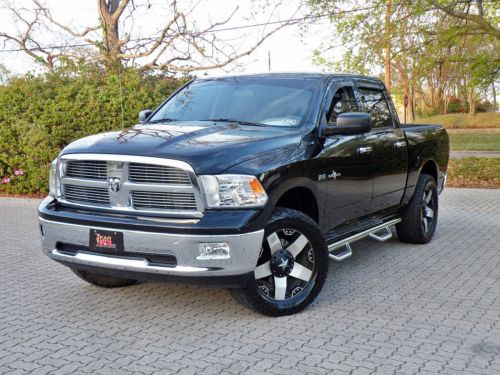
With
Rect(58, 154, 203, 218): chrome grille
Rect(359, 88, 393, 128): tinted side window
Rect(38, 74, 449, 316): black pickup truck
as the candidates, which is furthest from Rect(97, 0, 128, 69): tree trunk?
Rect(58, 154, 203, 218): chrome grille

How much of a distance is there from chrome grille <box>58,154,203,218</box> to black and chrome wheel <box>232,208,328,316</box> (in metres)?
0.68

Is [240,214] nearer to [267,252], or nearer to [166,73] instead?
[267,252]

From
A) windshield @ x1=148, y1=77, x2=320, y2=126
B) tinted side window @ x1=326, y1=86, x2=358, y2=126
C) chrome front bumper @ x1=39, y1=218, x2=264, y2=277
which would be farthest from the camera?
tinted side window @ x1=326, y1=86, x2=358, y2=126

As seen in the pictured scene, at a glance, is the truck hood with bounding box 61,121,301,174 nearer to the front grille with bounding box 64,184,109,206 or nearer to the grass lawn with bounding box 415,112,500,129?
the front grille with bounding box 64,184,109,206

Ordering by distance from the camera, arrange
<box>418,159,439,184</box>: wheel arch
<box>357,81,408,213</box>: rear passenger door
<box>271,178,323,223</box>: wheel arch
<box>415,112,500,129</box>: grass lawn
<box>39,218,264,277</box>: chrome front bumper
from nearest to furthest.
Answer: <box>39,218,264,277</box>: chrome front bumper
<box>271,178,323,223</box>: wheel arch
<box>357,81,408,213</box>: rear passenger door
<box>418,159,439,184</box>: wheel arch
<box>415,112,500,129</box>: grass lawn

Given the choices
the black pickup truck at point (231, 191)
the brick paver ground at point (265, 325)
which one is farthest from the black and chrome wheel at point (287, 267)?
the brick paver ground at point (265, 325)

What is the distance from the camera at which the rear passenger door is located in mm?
5961

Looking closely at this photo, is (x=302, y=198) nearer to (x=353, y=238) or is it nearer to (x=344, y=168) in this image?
(x=344, y=168)

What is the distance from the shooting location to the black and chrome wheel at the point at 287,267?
4375 millimetres

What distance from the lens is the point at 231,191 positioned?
161 inches

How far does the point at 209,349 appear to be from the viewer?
4.00 metres

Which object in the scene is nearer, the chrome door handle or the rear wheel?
the rear wheel

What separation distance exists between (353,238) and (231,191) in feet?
6.49

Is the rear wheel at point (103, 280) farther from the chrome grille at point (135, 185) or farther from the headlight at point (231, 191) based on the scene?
the headlight at point (231, 191)
